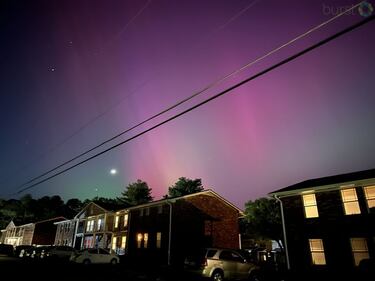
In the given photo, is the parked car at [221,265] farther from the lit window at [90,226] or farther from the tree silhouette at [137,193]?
the tree silhouette at [137,193]

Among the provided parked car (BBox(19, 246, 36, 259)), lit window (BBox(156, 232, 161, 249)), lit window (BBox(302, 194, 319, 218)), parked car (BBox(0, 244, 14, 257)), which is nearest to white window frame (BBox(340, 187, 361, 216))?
lit window (BBox(302, 194, 319, 218))

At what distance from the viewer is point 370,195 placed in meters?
17.6

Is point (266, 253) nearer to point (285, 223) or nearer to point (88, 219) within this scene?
point (285, 223)

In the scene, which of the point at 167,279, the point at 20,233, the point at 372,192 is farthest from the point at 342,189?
the point at 20,233

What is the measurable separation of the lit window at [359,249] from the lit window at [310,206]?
262cm

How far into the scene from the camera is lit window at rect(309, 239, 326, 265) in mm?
18027

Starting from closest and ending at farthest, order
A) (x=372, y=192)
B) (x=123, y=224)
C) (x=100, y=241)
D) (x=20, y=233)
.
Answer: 1. (x=372, y=192)
2. (x=123, y=224)
3. (x=100, y=241)
4. (x=20, y=233)

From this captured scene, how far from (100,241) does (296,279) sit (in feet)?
106

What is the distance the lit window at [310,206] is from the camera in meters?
19.3

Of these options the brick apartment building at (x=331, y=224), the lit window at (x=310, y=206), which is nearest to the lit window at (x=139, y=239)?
the brick apartment building at (x=331, y=224)

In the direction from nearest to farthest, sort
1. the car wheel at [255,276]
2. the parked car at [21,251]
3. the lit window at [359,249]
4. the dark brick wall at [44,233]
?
the car wheel at [255,276]
the lit window at [359,249]
the parked car at [21,251]
the dark brick wall at [44,233]

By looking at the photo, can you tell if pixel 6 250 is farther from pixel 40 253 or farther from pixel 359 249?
pixel 359 249

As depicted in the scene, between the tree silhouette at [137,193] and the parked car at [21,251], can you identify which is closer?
the parked car at [21,251]

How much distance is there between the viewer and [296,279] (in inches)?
632
